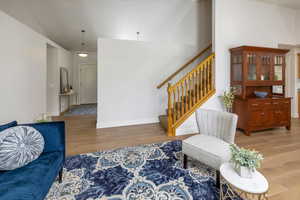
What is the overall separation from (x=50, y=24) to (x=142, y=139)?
4.98m

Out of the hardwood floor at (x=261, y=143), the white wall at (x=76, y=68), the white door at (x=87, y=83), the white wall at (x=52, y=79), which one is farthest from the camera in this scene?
the white door at (x=87, y=83)

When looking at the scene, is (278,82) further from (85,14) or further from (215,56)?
(85,14)

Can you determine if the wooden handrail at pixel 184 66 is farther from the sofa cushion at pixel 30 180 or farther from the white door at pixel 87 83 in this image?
the white door at pixel 87 83

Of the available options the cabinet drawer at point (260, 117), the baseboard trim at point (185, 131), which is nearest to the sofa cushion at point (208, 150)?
the baseboard trim at point (185, 131)

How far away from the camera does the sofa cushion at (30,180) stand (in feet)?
3.69

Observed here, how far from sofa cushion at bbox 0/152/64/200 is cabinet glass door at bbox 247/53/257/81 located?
4309 mm

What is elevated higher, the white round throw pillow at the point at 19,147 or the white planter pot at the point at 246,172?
the white round throw pillow at the point at 19,147

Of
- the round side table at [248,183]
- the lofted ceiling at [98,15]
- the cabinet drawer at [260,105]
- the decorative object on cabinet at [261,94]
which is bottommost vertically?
the round side table at [248,183]

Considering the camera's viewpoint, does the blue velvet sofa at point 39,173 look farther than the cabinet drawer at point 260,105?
No

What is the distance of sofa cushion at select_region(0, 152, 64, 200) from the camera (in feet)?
3.69

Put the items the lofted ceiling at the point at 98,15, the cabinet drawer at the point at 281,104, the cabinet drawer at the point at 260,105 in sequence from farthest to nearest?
the lofted ceiling at the point at 98,15 < the cabinet drawer at the point at 281,104 < the cabinet drawer at the point at 260,105

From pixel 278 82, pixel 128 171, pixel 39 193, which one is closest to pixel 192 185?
pixel 128 171

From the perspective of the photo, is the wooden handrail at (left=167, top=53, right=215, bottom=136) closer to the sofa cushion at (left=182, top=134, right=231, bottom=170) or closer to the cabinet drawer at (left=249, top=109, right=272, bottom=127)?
the cabinet drawer at (left=249, top=109, right=272, bottom=127)

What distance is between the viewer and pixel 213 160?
181cm
